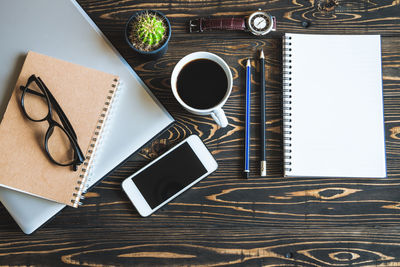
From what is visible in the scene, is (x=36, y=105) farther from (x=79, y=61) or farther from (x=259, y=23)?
(x=259, y=23)

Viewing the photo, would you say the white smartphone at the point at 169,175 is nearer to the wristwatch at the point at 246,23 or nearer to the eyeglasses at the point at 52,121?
the eyeglasses at the point at 52,121

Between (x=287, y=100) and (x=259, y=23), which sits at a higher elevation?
(x=259, y=23)

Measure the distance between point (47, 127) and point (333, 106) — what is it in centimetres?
63

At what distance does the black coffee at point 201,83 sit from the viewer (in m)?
0.62

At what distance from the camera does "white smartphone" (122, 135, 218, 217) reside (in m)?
0.68

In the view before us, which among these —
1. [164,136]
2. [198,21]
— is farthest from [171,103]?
[198,21]

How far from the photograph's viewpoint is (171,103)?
71 cm

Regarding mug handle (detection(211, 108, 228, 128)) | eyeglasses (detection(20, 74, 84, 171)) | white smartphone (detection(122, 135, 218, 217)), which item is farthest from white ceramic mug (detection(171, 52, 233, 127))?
eyeglasses (detection(20, 74, 84, 171))

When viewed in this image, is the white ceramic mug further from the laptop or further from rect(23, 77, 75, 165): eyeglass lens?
rect(23, 77, 75, 165): eyeglass lens

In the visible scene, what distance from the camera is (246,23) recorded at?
2.30 feet

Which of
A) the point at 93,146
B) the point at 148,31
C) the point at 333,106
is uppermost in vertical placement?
the point at 148,31

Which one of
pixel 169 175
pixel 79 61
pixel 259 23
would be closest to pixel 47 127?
pixel 79 61

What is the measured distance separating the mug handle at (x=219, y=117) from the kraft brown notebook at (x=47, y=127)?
0.22 meters

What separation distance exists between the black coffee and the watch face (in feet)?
0.50
